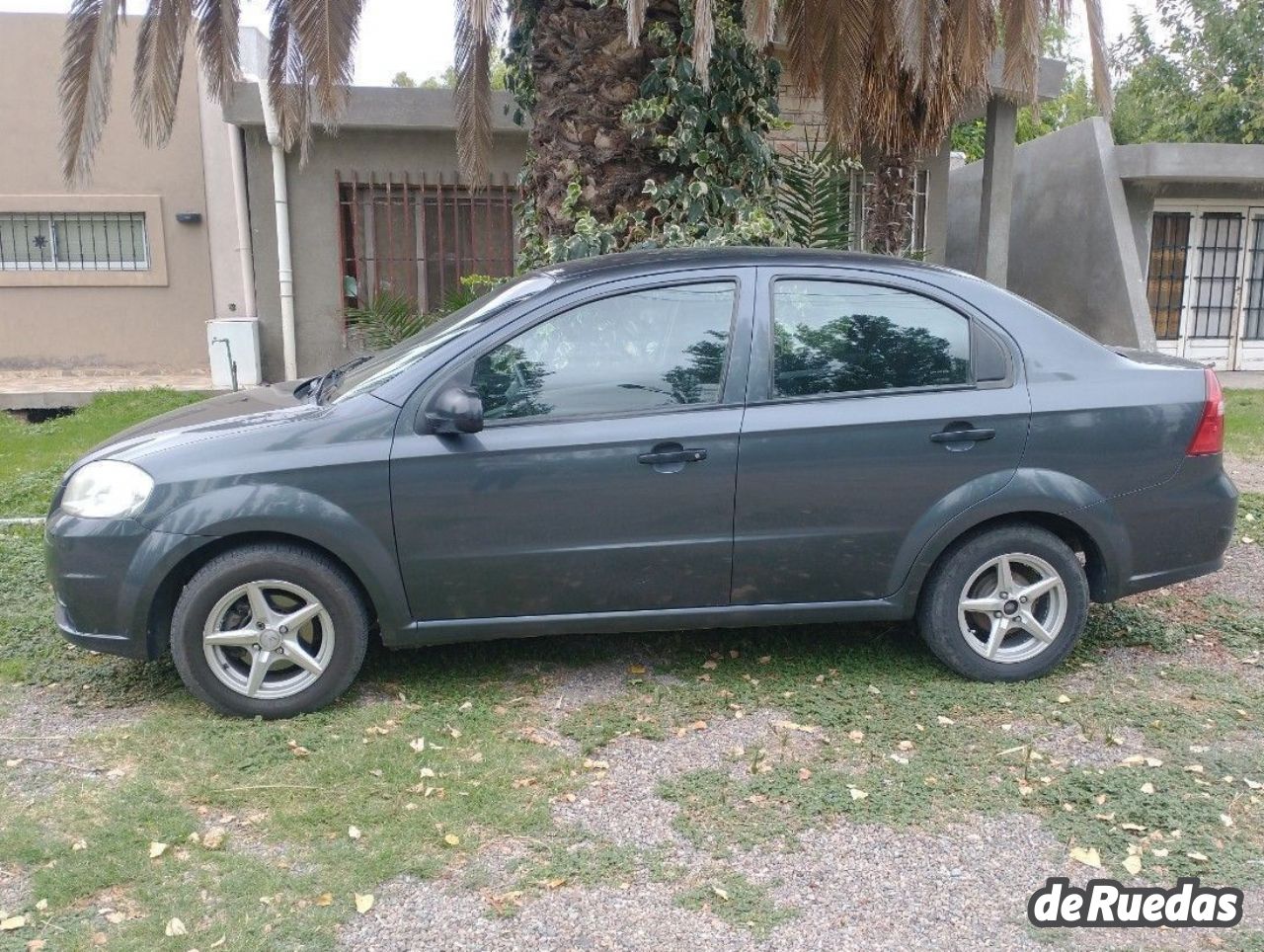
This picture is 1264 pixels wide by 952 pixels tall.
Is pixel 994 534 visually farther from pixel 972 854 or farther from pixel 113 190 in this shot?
pixel 113 190

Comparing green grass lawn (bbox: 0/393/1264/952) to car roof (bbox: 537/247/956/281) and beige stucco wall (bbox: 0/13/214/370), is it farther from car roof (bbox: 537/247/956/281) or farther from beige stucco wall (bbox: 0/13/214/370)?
beige stucco wall (bbox: 0/13/214/370)

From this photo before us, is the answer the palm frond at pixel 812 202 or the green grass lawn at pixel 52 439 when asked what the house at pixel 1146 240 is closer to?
the palm frond at pixel 812 202

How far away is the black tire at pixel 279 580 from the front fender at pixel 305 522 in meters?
0.07

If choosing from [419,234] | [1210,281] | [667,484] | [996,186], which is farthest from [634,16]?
[1210,281]

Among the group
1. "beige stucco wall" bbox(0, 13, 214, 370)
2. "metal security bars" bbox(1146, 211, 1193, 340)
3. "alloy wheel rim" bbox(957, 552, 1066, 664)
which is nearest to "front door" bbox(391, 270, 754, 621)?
"alloy wheel rim" bbox(957, 552, 1066, 664)

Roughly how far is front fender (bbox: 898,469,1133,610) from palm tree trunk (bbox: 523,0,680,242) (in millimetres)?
2773

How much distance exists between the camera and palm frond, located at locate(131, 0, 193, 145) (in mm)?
5668

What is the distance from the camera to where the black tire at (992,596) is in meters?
4.36

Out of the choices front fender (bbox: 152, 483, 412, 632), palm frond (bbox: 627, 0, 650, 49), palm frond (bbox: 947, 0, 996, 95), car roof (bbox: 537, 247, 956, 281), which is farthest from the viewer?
palm frond (bbox: 947, 0, 996, 95)

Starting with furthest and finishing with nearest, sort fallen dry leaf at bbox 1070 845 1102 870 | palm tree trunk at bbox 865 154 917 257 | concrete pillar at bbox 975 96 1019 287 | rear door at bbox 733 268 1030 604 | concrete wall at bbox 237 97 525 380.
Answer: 1. concrete pillar at bbox 975 96 1019 287
2. concrete wall at bbox 237 97 525 380
3. palm tree trunk at bbox 865 154 917 257
4. rear door at bbox 733 268 1030 604
5. fallen dry leaf at bbox 1070 845 1102 870

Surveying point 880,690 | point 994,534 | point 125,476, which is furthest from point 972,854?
point 125,476

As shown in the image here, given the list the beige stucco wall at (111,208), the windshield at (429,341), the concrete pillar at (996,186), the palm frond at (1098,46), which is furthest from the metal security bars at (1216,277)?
the windshield at (429,341)

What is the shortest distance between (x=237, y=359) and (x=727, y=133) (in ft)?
22.4

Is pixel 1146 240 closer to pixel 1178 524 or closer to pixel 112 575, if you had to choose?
pixel 1178 524
